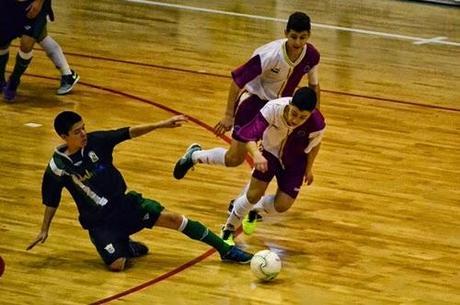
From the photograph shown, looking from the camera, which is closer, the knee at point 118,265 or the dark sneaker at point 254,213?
the knee at point 118,265

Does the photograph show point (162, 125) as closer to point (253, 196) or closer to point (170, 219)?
point (170, 219)

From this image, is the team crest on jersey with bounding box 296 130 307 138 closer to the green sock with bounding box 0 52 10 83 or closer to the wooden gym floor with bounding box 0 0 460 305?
the wooden gym floor with bounding box 0 0 460 305

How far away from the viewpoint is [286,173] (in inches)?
326

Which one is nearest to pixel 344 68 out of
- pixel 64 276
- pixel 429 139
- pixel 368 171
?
pixel 429 139

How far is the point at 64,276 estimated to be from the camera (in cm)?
764

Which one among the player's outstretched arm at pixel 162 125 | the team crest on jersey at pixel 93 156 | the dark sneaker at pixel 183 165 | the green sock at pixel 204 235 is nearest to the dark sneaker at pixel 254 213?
the dark sneaker at pixel 183 165

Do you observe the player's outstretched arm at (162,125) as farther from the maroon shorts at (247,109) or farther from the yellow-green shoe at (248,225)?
the maroon shorts at (247,109)

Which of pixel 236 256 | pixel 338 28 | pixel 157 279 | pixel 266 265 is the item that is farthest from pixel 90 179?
pixel 338 28

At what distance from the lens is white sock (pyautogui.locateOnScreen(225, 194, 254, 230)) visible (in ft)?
26.9

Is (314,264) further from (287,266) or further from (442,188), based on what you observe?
(442,188)

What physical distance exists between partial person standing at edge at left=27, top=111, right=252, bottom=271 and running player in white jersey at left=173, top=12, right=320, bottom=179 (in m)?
0.94

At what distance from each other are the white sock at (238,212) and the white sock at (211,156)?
855mm

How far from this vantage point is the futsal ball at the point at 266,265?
761 centimetres

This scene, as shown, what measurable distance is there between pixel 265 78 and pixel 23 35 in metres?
3.54
